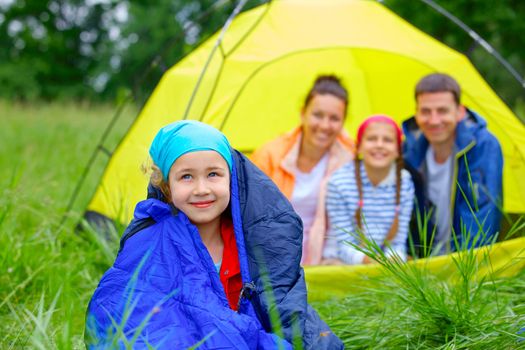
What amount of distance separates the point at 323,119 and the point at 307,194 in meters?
0.36

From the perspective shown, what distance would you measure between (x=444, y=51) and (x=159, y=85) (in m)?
1.44

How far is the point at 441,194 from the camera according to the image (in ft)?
10.0

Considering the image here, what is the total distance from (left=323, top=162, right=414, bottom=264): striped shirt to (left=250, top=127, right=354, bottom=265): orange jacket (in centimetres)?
6

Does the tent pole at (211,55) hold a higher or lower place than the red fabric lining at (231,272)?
higher

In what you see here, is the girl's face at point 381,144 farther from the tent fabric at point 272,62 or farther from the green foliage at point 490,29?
the green foliage at point 490,29

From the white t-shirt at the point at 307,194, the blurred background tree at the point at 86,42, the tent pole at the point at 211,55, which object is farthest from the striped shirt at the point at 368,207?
the blurred background tree at the point at 86,42

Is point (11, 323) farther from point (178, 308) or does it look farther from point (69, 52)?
point (69, 52)

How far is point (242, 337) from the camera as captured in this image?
1.70 m

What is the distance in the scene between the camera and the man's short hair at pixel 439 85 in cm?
294

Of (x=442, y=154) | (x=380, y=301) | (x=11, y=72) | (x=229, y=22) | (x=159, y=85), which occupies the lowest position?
(x=380, y=301)

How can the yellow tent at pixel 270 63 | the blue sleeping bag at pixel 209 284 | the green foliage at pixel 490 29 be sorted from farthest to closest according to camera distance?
1. the green foliage at pixel 490 29
2. the yellow tent at pixel 270 63
3. the blue sleeping bag at pixel 209 284

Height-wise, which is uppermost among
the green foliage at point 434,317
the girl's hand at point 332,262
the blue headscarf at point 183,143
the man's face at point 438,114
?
the man's face at point 438,114

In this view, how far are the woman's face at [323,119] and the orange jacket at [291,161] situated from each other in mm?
91

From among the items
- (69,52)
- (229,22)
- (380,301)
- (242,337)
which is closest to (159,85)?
(229,22)
